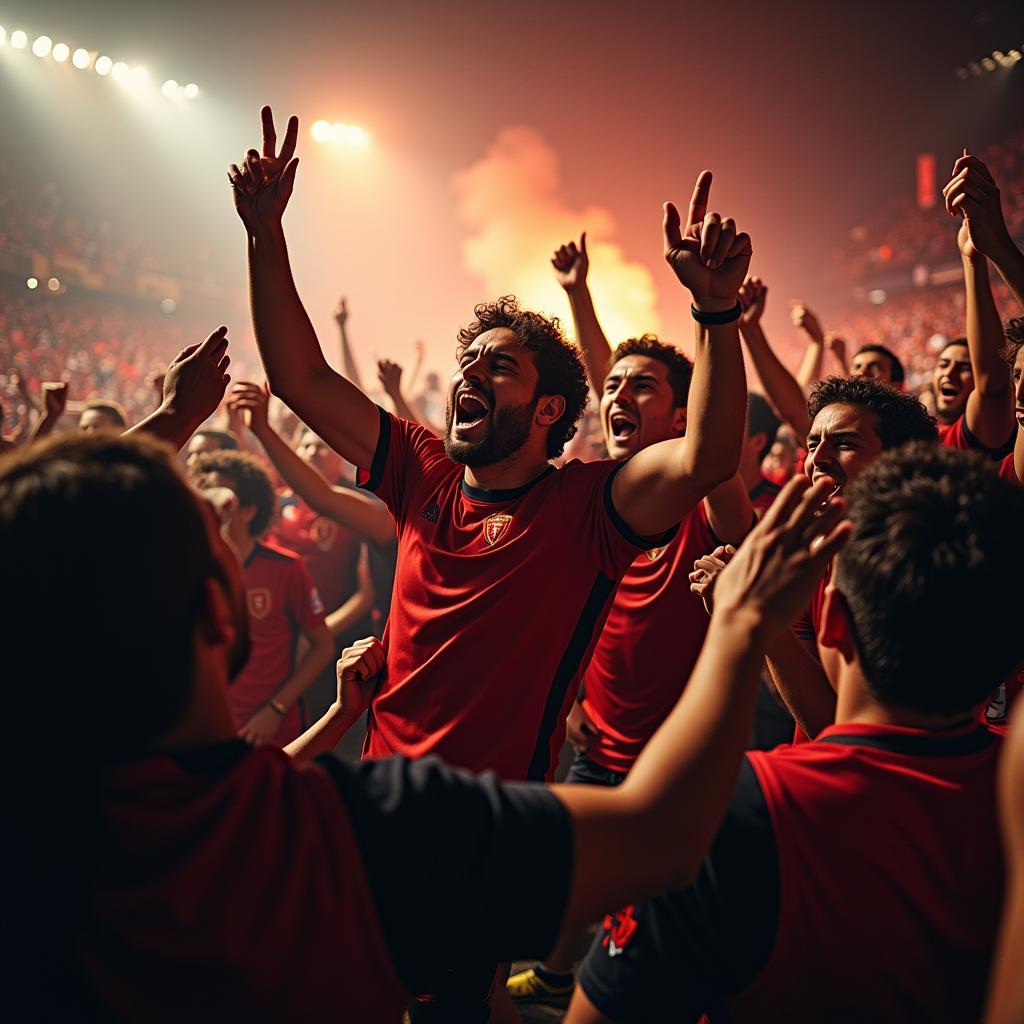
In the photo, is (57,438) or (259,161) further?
(259,161)

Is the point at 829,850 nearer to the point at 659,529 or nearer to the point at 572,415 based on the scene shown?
the point at 659,529

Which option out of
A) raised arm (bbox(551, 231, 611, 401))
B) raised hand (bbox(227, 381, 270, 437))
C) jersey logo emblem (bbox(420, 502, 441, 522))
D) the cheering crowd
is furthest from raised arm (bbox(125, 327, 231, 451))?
raised arm (bbox(551, 231, 611, 401))

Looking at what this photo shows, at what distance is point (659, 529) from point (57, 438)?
5.02 feet

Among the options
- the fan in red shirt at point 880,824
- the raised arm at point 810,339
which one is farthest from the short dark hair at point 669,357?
the fan in red shirt at point 880,824

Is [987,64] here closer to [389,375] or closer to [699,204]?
[389,375]

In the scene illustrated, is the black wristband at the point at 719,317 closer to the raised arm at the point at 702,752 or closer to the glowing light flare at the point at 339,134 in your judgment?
the raised arm at the point at 702,752

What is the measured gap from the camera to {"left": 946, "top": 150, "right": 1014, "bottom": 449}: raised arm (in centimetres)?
255

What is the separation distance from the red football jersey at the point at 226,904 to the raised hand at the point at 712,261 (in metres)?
1.55

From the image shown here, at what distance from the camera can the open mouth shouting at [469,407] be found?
105 inches

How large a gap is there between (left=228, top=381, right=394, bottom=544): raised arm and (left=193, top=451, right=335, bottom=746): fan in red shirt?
35cm

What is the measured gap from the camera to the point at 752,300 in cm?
383

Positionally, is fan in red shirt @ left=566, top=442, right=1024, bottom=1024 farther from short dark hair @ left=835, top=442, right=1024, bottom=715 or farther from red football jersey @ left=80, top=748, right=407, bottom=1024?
red football jersey @ left=80, top=748, right=407, bottom=1024

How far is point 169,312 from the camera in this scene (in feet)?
108

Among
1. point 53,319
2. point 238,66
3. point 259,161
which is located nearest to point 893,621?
point 259,161
